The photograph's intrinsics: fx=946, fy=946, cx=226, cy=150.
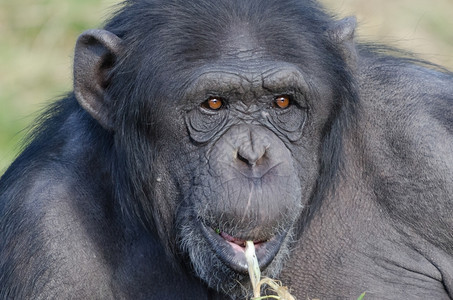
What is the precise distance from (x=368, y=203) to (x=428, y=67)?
1.28m

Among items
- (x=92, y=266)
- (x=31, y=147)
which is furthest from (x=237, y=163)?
(x=31, y=147)

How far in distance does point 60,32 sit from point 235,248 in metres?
7.56

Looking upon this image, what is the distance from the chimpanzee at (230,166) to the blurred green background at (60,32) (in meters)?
5.50

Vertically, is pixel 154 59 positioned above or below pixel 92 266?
above

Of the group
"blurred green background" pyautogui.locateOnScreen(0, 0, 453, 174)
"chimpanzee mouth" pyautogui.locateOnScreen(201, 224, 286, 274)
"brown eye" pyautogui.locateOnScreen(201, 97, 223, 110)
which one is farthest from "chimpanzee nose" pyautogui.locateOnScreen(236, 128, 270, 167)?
"blurred green background" pyautogui.locateOnScreen(0, 0, 453, 174)

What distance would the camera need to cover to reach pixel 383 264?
5902mm

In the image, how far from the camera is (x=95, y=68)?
570cm

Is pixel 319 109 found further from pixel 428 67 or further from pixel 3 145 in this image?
pixel 3 145

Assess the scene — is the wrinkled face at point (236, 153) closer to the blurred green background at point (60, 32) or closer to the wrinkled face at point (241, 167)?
the wrinkled face at point (241, 167)

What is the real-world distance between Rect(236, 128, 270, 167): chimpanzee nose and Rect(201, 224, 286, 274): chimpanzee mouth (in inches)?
17.4

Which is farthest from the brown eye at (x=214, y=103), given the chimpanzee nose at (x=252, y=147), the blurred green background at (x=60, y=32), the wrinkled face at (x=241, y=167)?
the blurred green background at (x=60, y=32)

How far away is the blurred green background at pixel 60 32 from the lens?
11.7 m

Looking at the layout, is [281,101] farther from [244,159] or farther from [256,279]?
[256,279]

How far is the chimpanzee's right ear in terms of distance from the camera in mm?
5637
